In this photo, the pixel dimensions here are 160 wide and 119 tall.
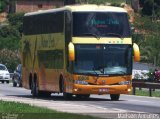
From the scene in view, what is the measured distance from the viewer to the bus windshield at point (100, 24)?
1430 inches

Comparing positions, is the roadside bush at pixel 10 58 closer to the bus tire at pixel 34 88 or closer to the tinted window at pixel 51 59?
the bus tire at pixel 34 88

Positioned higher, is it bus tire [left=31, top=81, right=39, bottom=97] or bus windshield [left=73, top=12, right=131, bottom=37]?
bus windshield [left=73, top=12, right=131, bottom=37]

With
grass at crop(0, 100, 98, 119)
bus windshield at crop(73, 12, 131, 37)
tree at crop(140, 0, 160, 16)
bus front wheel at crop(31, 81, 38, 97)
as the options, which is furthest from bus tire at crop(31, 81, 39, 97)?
tree at crop(140, 0, 160, 16)

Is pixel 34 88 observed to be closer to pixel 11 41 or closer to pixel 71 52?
pixel 71 52

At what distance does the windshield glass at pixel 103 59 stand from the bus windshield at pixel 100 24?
57 centimetres

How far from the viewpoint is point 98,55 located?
36281mm

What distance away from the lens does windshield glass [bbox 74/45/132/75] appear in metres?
36.2

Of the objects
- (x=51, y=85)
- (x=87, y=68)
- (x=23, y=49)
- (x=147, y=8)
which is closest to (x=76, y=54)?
(x=87, y=68)

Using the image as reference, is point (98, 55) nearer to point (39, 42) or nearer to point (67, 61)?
point (67, 61)

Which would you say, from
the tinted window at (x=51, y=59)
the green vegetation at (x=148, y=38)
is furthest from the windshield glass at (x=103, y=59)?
the green vegetation at (x=148, y=38)

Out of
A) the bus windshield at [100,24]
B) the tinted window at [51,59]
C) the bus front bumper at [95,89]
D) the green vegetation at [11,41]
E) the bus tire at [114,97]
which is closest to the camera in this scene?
the bus front bumper at [95,89]

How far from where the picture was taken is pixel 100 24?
1442 inches

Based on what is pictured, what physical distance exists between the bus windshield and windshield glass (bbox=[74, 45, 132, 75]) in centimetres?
57

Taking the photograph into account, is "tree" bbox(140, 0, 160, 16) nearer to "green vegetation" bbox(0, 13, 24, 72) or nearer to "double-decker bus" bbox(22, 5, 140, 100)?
"green vegetation" bbox(0, 13, 24, 72)
